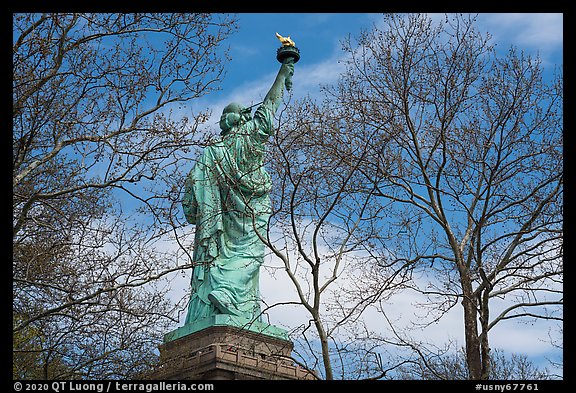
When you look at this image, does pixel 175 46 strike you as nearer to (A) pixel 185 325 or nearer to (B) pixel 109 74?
(B) pixel 109 74

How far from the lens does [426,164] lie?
13.2 meters

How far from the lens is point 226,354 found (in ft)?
64.7

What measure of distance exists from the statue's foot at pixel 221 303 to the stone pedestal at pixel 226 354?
→ 13.9 inches

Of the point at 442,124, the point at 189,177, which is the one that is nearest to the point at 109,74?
the point at 189,177

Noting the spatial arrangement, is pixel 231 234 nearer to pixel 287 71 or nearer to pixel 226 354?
pixel 226 354

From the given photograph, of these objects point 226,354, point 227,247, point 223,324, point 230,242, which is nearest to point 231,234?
point 230,242

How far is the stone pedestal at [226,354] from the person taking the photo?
1942cm

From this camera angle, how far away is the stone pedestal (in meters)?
19.4

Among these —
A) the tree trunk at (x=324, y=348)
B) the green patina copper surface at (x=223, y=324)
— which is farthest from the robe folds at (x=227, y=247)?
the tree trunk at (x=324, y=348)

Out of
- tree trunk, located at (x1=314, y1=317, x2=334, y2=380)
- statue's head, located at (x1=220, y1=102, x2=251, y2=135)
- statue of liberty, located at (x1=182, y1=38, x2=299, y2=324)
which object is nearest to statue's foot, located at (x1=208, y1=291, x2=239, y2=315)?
statue of liberty, located at (x1=182, y1=38, x2=299, y2=324)

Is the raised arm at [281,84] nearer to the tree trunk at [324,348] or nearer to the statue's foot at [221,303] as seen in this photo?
the statue's foot at [221,303]

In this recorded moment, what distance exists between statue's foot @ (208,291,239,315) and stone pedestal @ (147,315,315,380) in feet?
1.16
